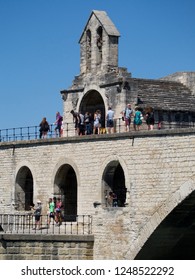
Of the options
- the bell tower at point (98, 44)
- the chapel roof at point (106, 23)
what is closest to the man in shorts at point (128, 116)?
the bell tower at point (98, 44)

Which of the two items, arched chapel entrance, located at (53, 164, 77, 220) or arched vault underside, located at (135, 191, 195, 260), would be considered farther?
arched chapel entrance, located at (53, 164, 77, 220)

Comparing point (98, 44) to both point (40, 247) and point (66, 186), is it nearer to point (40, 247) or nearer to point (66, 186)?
point (66, 186)

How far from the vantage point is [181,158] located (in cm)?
3447

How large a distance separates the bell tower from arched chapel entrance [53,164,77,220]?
4.92 meters

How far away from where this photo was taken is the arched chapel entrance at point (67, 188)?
41.6m

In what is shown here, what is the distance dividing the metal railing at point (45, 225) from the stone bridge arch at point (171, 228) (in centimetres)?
293

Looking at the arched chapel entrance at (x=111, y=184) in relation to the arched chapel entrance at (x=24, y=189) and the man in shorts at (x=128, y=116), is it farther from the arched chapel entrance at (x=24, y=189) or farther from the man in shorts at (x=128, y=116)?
the arched chapel entrance at (x=24, y=189)

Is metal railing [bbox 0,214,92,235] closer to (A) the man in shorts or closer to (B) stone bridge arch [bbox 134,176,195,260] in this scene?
(B) stone bridge arch [bbox 134,176,195,260]

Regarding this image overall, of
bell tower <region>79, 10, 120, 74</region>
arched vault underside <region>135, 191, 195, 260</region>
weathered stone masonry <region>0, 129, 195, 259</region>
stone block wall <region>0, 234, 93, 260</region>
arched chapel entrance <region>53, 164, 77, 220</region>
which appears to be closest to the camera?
weathered stone masonry <region>0, 129, 195, 259</region>

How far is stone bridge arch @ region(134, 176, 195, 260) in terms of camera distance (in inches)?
1348

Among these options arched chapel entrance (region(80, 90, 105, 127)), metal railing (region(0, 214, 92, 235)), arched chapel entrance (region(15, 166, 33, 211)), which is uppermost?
arched chapel entrance (region(80, 90, 105, 127))

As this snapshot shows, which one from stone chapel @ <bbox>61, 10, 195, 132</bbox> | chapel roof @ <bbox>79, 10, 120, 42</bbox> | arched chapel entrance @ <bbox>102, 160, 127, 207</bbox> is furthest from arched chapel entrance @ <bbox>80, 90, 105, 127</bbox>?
arched chapel entrance @ <bbox>102, 160, 127, 207</bbox>

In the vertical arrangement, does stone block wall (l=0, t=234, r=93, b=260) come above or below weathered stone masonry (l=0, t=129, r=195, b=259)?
below

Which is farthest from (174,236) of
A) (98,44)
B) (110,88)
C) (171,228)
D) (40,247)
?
(98,44)
